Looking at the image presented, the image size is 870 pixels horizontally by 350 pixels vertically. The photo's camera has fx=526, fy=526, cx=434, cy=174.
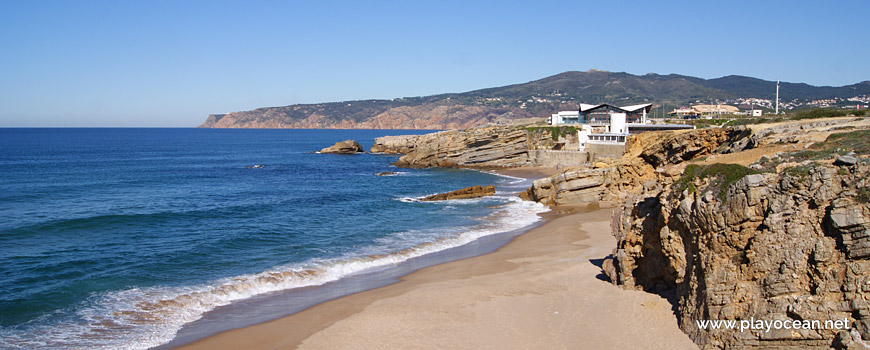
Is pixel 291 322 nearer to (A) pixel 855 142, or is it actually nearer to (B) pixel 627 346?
(B) pixel 627 346

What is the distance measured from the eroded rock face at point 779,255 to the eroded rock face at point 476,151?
4887 centimetres

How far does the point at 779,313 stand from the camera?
9469 millimetres

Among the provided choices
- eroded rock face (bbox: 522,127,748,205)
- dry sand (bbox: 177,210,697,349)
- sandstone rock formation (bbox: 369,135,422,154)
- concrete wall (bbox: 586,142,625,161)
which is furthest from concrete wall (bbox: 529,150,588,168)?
dry sand (bbox: 177,210,697,349)

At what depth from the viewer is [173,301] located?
51.5 feet

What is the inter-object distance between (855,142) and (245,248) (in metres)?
20.6

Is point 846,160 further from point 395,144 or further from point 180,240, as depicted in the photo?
point 395,144

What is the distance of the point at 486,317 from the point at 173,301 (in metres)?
9.40

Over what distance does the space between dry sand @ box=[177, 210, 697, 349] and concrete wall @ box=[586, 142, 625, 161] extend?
34924 millimetres

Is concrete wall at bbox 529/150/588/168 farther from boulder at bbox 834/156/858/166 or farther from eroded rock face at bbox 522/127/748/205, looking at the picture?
boulder at bbox 834/156/858/166

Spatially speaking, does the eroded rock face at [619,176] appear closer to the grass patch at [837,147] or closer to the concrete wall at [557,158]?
the grass patch at [837,147]

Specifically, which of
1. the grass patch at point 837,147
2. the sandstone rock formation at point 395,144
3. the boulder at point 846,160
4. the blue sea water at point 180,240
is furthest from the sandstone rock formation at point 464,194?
the sandstone rock formation at point 395,144

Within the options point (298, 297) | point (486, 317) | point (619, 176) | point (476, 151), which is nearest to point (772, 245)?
point (486, 317)

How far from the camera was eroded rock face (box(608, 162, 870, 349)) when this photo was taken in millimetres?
8898

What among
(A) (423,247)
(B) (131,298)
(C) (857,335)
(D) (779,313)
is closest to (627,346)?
(D) (779,313)
